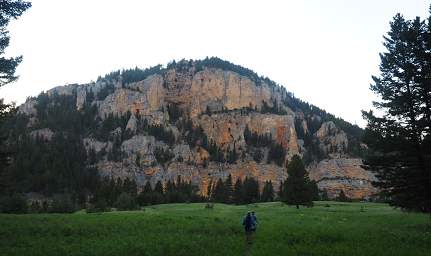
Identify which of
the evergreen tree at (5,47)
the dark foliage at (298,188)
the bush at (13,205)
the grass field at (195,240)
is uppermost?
the evergreen tree at (5,47)

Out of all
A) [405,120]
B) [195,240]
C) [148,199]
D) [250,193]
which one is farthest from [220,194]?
[195,240]

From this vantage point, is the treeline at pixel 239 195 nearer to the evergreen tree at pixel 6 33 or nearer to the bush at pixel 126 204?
the bush at pixel 126 204

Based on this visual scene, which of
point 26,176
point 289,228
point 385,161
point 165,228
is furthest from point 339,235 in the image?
point 26,176

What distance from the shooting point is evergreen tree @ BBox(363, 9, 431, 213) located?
31.7 meters

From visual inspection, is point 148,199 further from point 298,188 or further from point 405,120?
point 405,120

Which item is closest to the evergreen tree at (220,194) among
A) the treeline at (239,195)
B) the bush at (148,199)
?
the treeline at (239,195)

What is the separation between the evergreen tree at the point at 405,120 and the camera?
1246 inches

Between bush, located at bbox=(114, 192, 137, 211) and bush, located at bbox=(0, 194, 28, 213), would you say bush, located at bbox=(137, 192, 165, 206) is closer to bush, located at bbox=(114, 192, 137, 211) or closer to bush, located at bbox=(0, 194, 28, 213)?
bush, located at bbox=(114, 192, 137, 211)

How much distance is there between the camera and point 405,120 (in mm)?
33375

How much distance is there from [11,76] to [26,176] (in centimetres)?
17300

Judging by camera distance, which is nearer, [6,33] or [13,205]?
[6,33]

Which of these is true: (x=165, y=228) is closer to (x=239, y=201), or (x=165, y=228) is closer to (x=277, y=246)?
(x=277, y=246)

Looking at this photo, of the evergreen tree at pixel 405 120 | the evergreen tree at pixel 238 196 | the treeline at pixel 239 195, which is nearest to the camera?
the evergreen tree at pixel 405 120

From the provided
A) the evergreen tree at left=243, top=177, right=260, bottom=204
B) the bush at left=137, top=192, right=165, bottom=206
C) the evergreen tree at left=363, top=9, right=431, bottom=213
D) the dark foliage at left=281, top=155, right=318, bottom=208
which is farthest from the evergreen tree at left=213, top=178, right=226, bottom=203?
the evergreen tree at left=363, top=9, right=431, bottom=213
